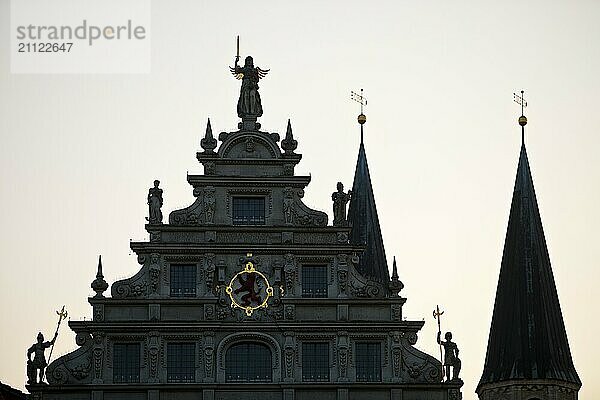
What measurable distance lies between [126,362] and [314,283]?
5.90 m

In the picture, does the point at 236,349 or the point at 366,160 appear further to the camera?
the point at 366,160

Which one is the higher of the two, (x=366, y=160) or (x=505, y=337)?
(x=366, y=160)

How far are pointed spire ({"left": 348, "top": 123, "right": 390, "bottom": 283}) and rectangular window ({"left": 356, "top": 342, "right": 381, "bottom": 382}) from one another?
7521mm

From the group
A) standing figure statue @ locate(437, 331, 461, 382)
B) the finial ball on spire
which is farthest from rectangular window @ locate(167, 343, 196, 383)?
the finial ball on spire

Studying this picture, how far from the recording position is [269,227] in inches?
2281

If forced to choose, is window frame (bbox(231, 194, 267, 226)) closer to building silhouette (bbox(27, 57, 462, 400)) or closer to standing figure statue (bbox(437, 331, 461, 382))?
building silhouette (bbox(27, 57, 462, 400))

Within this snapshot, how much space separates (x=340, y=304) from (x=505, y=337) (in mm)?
6482

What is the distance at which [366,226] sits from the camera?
217 feet

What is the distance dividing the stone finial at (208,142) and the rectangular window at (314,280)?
4.53 m

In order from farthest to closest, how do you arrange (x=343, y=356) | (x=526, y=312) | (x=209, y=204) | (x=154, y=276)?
(x=526, y=312) → (x=209, y=204) → (x=154, y=276) → (x=343, y=356)

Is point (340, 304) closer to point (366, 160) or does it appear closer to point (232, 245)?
point (232, 245)

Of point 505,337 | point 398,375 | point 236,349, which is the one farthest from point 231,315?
point 505,337

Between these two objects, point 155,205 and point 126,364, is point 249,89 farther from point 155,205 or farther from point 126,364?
point 126,364

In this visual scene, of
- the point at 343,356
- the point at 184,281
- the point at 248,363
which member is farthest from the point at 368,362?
the point at 184,281
